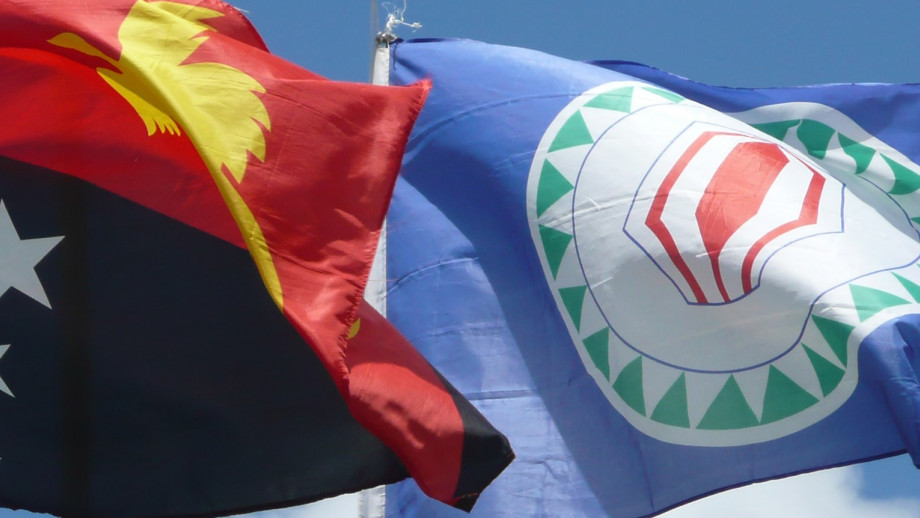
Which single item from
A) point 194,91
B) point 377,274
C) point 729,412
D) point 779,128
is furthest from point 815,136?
point 194,91

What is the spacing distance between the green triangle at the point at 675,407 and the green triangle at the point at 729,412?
0.13 m

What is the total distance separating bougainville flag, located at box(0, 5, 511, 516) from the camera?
31.5 feet

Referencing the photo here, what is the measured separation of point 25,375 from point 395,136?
255 cm

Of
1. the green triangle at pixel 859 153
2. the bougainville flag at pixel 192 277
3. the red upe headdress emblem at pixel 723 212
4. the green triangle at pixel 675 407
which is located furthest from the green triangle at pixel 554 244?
the green triangle at pixel 859 153

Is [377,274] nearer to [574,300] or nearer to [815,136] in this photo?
[574,300]

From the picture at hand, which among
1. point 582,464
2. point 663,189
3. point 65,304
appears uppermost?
point 663,189

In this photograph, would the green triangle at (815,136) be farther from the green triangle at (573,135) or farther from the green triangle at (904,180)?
the green triangle at (573,135)

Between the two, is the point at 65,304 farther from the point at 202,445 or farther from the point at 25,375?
the point at 202,445

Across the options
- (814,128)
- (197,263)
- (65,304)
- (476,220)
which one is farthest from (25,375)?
(814,128)

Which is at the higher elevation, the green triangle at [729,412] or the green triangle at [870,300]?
the green triangle at [870,300]

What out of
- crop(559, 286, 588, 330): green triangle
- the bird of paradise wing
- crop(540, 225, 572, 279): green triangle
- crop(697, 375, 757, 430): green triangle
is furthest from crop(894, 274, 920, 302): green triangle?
the bird of paradise wing

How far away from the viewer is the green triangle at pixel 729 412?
36.2 ft

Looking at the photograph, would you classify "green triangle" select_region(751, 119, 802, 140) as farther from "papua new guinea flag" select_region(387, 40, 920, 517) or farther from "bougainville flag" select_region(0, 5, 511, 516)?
"bougainville flag" select_region(0, 5, 511, 516)

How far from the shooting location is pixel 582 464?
1120cm
